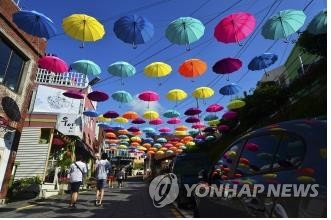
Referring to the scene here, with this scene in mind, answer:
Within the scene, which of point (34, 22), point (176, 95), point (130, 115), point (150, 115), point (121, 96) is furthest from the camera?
point (130, 115)

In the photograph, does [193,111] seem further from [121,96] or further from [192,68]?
[192,68]

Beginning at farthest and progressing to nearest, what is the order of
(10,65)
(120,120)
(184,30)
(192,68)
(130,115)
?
(120,120) → (130,115) → (192,68) → (10,65) → (184,30)

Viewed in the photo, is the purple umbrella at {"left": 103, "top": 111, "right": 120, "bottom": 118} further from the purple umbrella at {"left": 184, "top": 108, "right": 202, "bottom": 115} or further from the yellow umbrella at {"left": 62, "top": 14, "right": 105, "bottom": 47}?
the yellow umbrella at {"left": 62, "top": 14, "right": 105, "bottom": 47}

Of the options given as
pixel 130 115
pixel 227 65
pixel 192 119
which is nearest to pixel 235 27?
pixel 227 65

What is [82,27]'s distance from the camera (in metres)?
12.2

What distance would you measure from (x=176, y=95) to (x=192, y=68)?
190 inches

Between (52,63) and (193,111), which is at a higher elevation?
(193,111)

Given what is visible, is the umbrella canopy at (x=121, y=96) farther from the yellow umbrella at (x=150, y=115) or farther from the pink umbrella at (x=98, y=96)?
the yellow umbrella at (x=150, y=115)

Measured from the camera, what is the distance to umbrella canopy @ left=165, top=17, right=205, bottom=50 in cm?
1278

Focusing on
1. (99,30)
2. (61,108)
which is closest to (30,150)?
(61,108)

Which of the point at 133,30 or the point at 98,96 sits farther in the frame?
the point at 98,96

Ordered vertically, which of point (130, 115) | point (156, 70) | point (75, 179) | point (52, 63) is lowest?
point (75, 179)

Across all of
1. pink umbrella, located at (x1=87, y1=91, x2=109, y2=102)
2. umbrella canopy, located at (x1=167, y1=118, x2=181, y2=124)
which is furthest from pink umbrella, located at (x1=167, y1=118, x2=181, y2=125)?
pink umbrella, located at (x1=87, y1=91, x2=109, y2=102)

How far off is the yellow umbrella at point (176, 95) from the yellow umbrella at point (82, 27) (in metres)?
8.71
